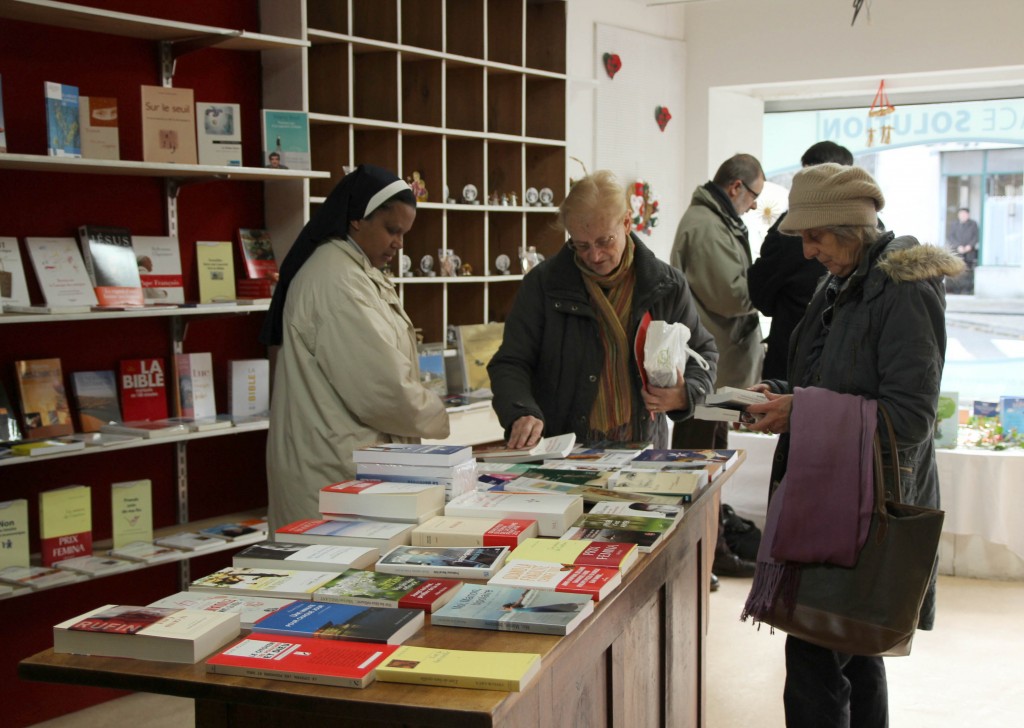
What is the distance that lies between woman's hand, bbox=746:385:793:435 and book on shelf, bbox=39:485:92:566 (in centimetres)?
232

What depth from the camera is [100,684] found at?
5.08ft

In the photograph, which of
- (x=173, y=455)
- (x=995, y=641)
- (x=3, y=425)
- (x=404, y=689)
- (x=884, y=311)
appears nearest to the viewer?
(x=404, y=689)

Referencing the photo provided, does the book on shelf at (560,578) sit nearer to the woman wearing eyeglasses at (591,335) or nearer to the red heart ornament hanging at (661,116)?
the woman wearing eyeglasses at (591,335)

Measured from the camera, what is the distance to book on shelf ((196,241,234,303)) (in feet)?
13.1

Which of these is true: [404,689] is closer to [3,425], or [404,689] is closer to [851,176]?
[851,176]

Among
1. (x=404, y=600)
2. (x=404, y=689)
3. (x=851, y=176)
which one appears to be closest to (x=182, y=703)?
(x=404, y=600)

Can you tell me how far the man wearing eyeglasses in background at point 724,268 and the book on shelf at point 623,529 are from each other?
273 cm

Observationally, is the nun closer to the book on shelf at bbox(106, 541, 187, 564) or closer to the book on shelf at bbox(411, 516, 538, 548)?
the book on shelf at bbox(106, 541, 187, 564)

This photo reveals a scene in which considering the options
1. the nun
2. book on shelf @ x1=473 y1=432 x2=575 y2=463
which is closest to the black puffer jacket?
book on shelf @ x1=473 y1=432 x2=575 y2=463

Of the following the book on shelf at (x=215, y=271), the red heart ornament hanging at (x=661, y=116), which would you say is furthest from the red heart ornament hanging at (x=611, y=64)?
the book on shelf at (x=215, y=271)

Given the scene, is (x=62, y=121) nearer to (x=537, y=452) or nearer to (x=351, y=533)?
(x=537, y=452)

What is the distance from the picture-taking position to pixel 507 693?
1.44m

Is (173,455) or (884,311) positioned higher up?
(884,311)

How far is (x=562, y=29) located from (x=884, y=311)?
347cm
